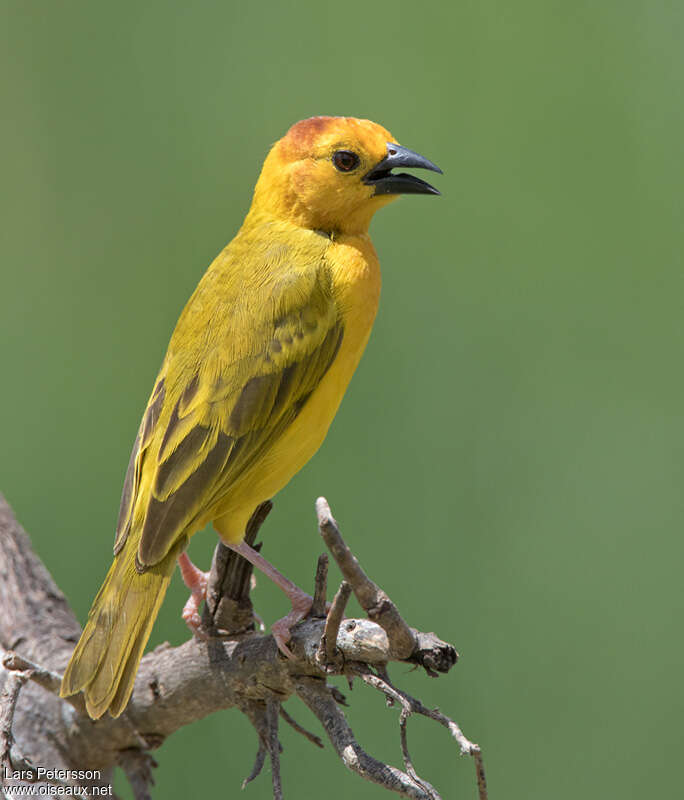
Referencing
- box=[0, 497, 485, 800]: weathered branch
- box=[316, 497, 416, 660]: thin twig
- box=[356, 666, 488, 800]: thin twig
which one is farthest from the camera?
box=[0, 497, 485, 800]: weathered branch

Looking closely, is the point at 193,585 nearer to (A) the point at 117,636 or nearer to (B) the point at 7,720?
(A) the point at 117,636

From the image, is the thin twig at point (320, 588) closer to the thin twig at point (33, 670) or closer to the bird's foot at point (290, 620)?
the bird's foot at point (290, 620)

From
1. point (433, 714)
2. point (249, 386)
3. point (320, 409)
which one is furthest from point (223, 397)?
point (433, 714)

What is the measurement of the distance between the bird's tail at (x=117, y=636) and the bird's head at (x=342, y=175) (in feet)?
4.18

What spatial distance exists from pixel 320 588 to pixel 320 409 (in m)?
0.77

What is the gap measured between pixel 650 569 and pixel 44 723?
7.75 ft

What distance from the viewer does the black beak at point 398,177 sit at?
3809 mm

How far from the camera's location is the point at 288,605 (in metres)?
4.29

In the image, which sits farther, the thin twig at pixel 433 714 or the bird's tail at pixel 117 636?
the bird's tail at pixel 117 636

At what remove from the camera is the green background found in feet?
14.3

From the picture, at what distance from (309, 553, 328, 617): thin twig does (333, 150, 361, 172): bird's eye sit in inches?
59.2

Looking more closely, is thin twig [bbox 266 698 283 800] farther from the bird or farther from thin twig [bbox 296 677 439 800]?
the bird

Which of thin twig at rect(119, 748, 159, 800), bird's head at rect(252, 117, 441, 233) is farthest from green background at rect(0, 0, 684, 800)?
bird's head at rect(252, 117, 441, 233)

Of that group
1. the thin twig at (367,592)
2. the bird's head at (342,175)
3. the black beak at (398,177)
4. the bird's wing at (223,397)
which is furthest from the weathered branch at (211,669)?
the black beak at (398,177)
